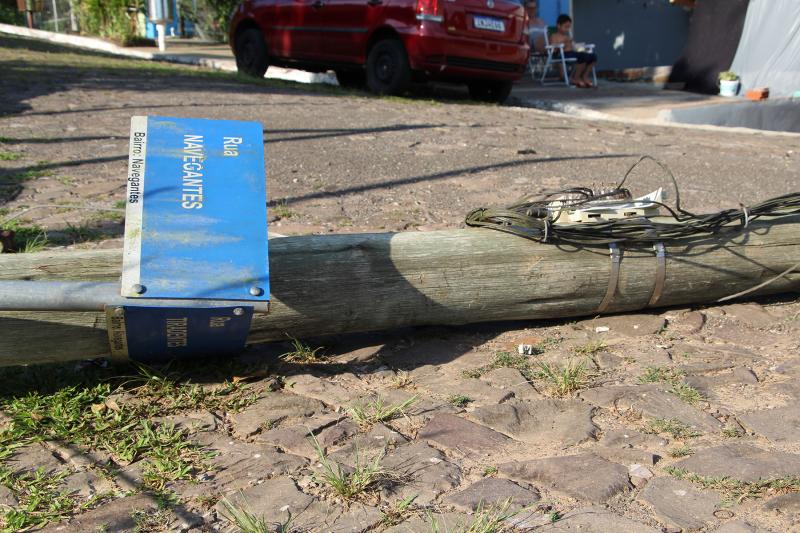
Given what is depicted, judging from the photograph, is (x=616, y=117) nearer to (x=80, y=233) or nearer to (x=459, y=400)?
(x=80, y=233)

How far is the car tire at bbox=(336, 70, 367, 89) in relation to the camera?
14039 millimetres

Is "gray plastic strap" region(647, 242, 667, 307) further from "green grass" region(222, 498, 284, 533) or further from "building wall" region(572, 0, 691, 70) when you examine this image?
"building wall" region(572, 0, 691, 70)

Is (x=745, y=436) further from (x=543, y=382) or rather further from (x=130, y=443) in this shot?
(x=130, y=443)

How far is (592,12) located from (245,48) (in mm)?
8563

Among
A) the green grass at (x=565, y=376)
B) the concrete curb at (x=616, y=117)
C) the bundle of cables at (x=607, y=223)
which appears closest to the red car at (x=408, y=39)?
the concrete curb at (x=616, y=117)

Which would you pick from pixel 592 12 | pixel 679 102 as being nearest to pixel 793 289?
pixel 679 102

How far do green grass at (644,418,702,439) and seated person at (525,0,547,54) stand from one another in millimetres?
15309

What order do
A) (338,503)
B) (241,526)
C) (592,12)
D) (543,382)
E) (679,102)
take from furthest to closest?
1. (592,12)
2. (679,102)
3. (543,382)
4. (338,503)
5. (241,526)

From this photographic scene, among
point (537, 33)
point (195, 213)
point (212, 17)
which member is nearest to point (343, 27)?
point (537, 33)

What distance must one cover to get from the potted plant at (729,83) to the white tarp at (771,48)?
123mm

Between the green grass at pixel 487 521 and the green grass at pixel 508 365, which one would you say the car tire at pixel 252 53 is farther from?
the green grass at pixel 487 521

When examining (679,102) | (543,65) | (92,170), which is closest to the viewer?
(92,170)

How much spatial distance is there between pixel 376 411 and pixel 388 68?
370 inches

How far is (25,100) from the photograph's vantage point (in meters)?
9.53
